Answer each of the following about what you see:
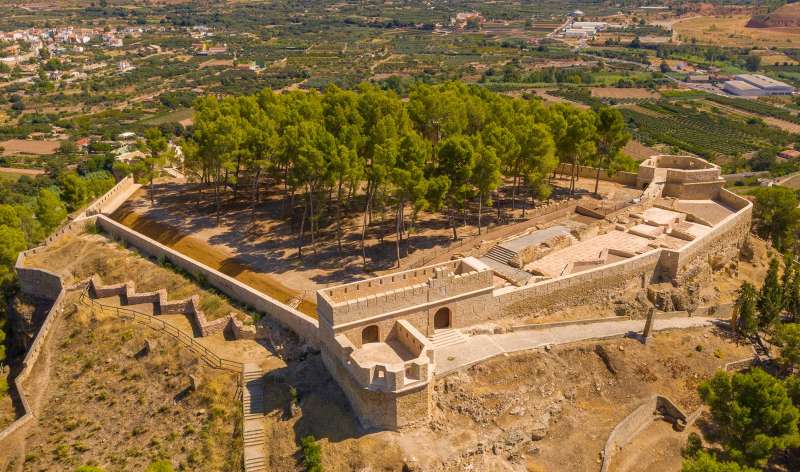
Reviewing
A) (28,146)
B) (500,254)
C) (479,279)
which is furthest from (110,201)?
(28,146)

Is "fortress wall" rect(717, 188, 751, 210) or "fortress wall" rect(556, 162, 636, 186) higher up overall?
"fortress wall" rect(556, 162, 636, 186)

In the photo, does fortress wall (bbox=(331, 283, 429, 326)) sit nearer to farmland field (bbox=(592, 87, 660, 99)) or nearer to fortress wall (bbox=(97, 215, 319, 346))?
fortress wall (bbox=(97, 215, 319, 346))

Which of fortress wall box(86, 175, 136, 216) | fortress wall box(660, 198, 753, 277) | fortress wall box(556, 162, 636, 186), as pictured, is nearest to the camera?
fortress wall box(660, 198, 753, 277)

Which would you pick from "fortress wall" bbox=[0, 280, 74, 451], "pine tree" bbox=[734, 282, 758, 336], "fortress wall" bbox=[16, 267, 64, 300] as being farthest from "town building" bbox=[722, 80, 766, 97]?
"fortress wall" bbox=[0, 280, 74, 451]

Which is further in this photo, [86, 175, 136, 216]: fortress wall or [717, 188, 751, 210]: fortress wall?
[717, 188, 751, 210]: fortress wall

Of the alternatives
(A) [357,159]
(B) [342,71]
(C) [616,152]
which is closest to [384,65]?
(B) [342,71]

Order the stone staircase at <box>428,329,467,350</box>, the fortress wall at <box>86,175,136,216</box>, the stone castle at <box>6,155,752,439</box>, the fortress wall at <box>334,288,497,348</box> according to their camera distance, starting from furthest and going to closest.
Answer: the fortress wall at <box>86,175,136,216</box>
the stone staircase at <box>428,329,467,350</box>
the fortress wall at <box>334,288,497,348</box>
the stone castle at <box>6,155,752,439</box>

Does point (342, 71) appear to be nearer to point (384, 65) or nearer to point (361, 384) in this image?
point (384, 65)
